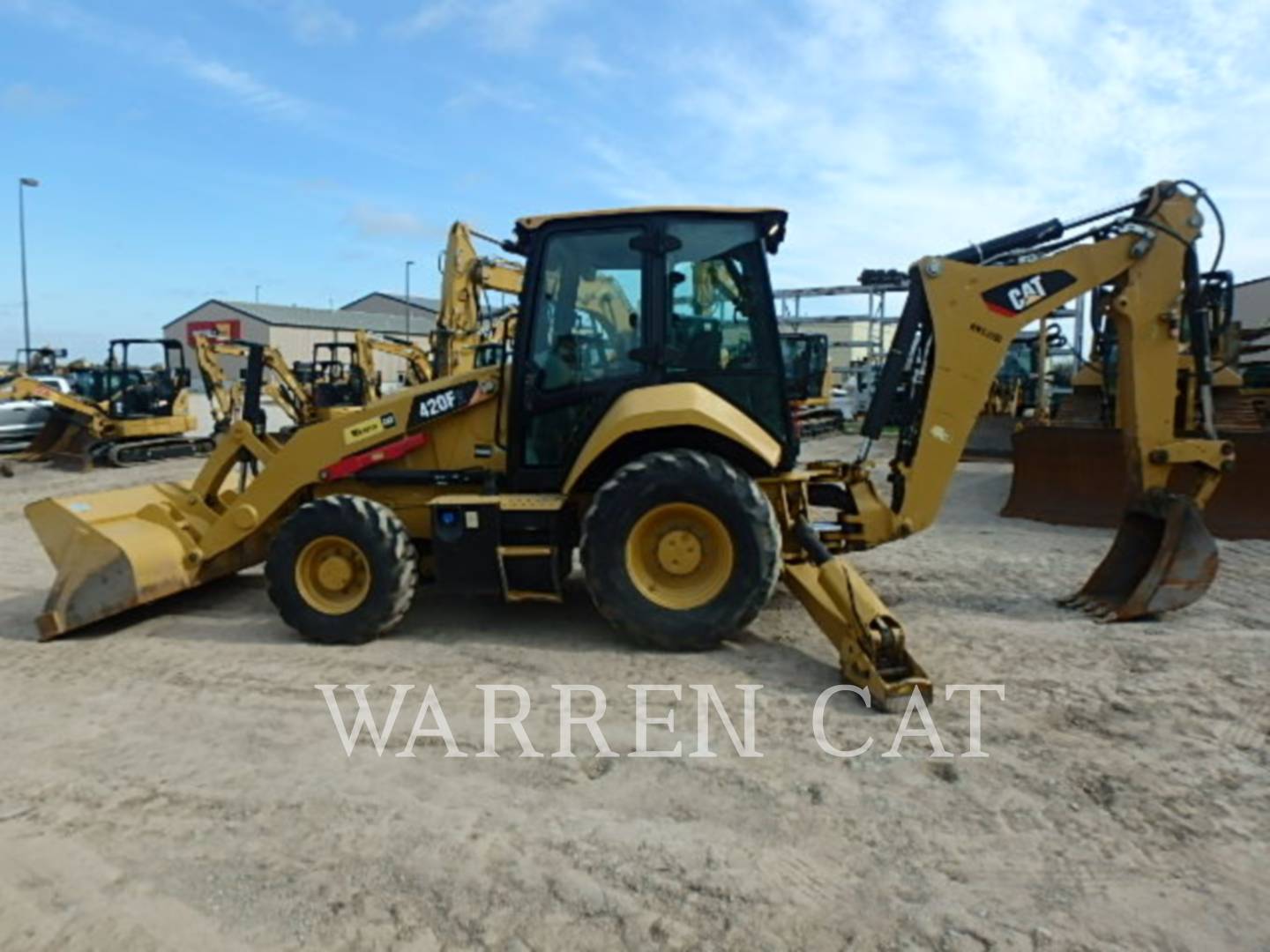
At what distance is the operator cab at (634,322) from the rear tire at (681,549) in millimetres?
358

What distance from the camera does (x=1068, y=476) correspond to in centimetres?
920

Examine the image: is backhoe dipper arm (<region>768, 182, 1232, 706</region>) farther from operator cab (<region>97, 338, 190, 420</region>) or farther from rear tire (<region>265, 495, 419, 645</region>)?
operator cab (<region>97, 338, 190, 420</region>)

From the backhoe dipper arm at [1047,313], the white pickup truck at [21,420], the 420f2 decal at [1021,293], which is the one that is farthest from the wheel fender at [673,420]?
the white pickup truck at [21,420]

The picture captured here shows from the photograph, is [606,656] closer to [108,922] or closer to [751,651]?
[751,651]

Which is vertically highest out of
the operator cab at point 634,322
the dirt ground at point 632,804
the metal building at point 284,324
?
the metal building at point 284,324

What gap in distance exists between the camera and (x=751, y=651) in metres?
5.12

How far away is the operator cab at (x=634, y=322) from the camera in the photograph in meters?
5.30

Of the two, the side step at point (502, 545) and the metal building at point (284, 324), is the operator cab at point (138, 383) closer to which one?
the side step at point (502, 545)

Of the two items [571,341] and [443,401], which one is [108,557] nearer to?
[443,401]

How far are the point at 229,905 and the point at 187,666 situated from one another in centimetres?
259

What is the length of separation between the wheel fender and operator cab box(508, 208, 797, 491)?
0.09 m

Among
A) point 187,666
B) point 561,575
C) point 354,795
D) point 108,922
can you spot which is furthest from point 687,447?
point 108,922

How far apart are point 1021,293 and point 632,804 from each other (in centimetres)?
392

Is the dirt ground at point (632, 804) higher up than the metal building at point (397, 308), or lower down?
lower down
